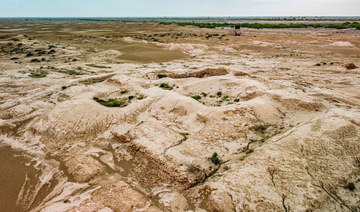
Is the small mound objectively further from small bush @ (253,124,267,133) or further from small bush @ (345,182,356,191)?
small bush @ (345,182,356,191)

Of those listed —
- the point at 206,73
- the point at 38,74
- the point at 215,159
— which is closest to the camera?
the point at 215,159

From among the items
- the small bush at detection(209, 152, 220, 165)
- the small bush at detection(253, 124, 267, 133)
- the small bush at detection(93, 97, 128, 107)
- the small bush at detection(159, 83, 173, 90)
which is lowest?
the small bush at detection(209, 152, 220, 165)

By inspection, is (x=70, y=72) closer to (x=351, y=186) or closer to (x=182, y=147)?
(x=182, y=147)

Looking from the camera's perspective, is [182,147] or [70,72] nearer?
[182,147]

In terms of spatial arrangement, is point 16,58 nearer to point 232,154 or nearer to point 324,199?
point 232,154

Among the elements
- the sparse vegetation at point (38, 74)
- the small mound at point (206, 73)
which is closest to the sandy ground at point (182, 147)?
the small mound at point (206, 73)

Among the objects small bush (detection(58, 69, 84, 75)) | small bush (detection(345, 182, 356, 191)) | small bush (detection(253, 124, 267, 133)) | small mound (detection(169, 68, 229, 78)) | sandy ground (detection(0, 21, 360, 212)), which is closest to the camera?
small bush (detection(345, 182, 356, 191))

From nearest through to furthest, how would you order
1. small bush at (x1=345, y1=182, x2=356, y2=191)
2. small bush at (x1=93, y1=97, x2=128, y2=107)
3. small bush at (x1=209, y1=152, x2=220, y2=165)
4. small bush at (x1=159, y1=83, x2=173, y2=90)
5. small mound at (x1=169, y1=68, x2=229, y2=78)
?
small bush at (x1=345, y1=182, x2=356, y2=191) < small bush at (x1=209, y1=152, x2=220, y2=165) < small bush at (x1=93, y1=97, x2=128, y2=107) < small bush at (x1=159, y1=83, x2=173, y2=90) < small mound at (x1=169, y1=68, x2=229, y2=78)

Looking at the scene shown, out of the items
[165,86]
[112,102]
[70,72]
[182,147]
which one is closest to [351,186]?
[182,147]

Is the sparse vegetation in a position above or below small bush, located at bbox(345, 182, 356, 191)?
above

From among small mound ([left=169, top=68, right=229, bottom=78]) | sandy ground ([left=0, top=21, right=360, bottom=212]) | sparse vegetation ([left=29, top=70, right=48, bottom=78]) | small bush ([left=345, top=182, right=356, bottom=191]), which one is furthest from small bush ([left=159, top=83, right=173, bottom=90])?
sparse vegetation ([left=29, top=70, right=48, bottom=78])

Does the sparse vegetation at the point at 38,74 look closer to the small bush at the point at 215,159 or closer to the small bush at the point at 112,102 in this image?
the small bush at the point at 112,102
